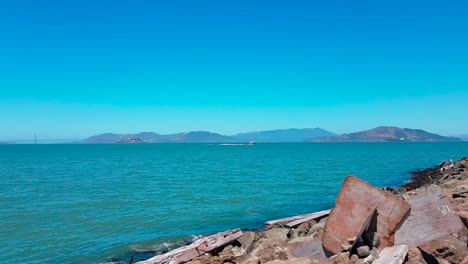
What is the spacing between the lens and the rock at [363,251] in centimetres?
788

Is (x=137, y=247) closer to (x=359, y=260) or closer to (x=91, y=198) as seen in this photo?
(x=359, y=260)

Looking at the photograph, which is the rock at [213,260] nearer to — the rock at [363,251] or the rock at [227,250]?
the rock at [227,250]

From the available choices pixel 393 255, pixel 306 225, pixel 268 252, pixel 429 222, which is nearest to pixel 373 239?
pixel 393 255

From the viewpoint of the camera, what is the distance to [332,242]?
884 centimetres

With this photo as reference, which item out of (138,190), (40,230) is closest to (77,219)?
(40,230)

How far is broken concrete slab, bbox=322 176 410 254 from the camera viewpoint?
27.4 ft

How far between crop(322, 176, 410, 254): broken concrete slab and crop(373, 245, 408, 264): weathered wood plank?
0.77 m

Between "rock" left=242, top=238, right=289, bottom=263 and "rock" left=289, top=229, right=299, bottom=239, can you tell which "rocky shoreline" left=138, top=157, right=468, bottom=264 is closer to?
"rock" left=242, top=238, right=289, bottom=263

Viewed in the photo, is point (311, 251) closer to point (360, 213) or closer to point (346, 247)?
point (346, 247)

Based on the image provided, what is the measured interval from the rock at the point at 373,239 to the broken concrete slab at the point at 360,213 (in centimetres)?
8

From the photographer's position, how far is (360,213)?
28.2 feet

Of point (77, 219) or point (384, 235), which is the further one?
point (77, 219)

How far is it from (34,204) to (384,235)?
1001 inches

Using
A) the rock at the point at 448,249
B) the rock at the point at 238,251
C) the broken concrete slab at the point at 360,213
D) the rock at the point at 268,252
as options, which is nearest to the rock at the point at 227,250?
the rock at the point at 238,251
